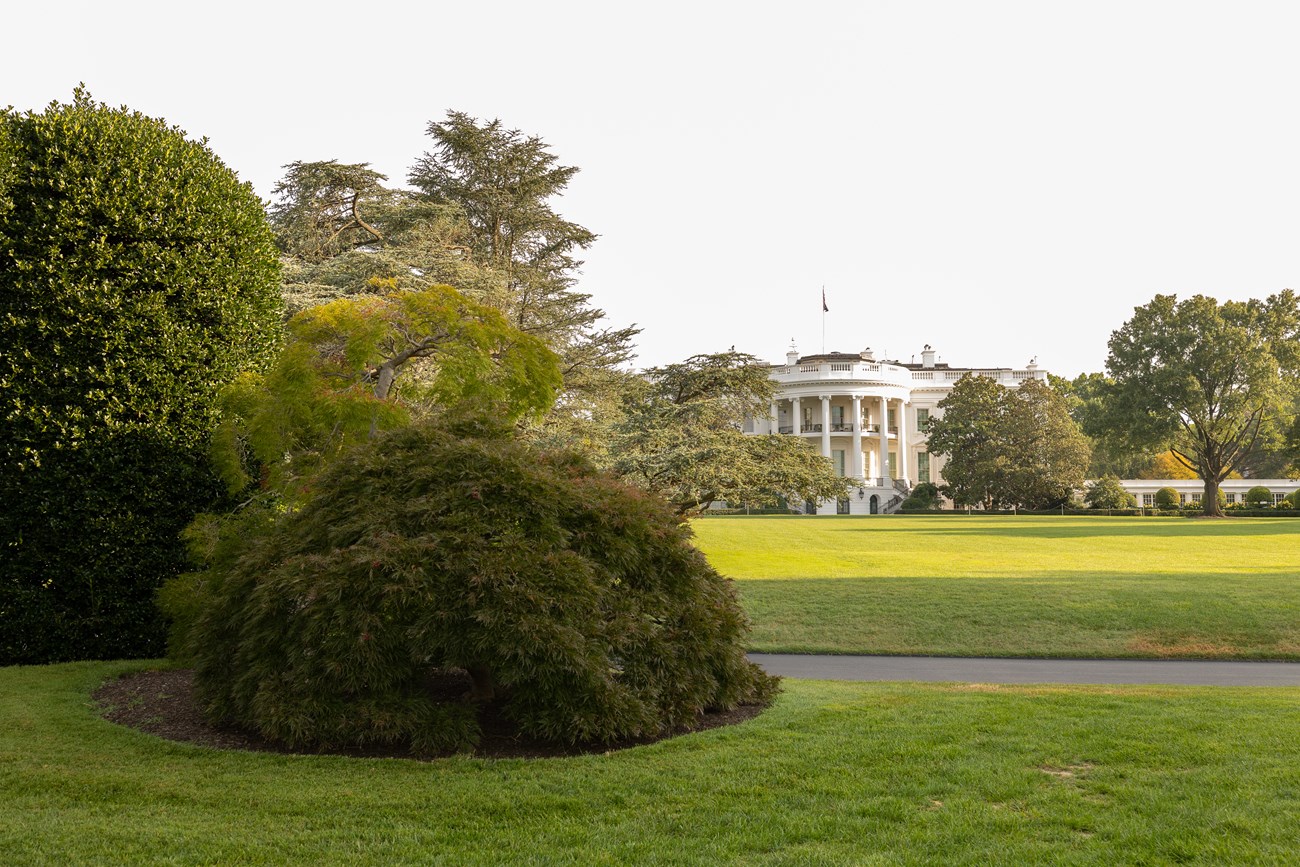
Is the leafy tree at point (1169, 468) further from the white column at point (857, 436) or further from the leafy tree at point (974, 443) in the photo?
the leafy tree at point (974, 443)

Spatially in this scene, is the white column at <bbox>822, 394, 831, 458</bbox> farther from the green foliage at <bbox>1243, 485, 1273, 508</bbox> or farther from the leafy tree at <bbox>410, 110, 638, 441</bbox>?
the leafy tree at <bbox>410, 110, 638, 441</bbox>

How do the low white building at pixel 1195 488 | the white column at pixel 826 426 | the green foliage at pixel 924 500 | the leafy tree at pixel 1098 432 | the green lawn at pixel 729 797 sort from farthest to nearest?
the white column at pixel 826 426, the low white building at pixel 1195 488, the green foliage at pixel 924 500, the leafy tree at pixel 1098 432, the green lawn at pixel 729 797

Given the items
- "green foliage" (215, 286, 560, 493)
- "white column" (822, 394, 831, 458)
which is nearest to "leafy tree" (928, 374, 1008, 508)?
"white column" (822, 394, 831, 458)

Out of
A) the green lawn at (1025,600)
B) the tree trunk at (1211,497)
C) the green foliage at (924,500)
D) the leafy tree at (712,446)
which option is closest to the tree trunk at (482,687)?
the green lawn at (1025,600)

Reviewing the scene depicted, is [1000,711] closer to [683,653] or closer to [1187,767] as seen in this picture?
[1187,767]

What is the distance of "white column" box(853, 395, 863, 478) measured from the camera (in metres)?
80.3

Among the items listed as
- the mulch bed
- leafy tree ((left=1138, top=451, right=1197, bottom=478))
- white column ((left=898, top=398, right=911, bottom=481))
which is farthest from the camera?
leafy tree ((left=1138, top=451, right=1197, bottom=478))

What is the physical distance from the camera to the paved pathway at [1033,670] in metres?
12.6

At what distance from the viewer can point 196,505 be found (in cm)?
1199

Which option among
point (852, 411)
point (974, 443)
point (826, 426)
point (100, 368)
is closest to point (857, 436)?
point (826, 426)

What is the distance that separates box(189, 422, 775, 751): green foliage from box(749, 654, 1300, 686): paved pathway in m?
4.75

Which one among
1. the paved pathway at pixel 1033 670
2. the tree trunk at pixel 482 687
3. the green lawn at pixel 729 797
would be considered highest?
the tree trunk at pixel 482 687

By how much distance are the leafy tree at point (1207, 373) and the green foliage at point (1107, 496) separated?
4.10 metres

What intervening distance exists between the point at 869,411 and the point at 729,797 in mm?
81744
